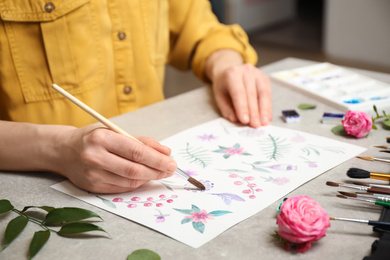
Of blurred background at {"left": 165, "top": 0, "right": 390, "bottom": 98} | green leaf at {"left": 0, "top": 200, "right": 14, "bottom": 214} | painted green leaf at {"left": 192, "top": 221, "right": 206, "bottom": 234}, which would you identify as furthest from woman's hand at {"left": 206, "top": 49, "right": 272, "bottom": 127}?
blurred background at {"left": 165, "top": 0, "right": 390, "bottom": 98}

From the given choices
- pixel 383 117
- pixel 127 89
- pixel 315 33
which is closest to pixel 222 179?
pixel 383 117

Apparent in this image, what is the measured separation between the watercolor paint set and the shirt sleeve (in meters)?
0.15

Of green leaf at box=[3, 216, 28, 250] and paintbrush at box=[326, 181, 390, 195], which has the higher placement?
green leaf at box=[3, 216, 28, 250]

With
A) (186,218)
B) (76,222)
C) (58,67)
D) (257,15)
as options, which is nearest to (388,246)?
(186,218)

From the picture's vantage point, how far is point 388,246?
0.51 meters

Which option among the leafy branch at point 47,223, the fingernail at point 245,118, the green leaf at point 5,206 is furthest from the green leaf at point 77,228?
the fingernail at point 245,118

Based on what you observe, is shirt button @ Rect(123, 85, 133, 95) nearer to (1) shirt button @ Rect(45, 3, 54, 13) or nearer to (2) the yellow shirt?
(2) the yellow shirt

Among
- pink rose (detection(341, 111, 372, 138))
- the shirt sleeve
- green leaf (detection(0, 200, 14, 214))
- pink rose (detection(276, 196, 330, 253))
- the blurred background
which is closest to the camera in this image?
pink rose (detection(276, 196, 330, 253))

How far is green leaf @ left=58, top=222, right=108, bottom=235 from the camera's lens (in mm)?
A: 573

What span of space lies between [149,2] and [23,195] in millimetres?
593

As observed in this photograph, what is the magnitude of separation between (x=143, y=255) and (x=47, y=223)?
0.16m

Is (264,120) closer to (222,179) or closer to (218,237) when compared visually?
(222,179)

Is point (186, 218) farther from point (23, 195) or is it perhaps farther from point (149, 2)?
point (149, 2)

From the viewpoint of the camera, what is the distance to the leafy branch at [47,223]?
563mm
